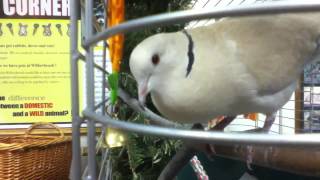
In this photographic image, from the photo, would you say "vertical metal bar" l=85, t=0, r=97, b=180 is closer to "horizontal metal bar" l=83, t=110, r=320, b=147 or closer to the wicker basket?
"horizontal metal bar" l=83, t=110, r=320, b=147

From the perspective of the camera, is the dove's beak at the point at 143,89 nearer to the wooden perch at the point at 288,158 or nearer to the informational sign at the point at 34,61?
the wooden perch at the point at 288,158

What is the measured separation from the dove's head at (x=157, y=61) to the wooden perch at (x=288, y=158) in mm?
93

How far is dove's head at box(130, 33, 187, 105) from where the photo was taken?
1.20ft

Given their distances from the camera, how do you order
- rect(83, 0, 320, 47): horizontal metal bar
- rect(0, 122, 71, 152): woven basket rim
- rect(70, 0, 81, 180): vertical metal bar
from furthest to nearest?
rect(0, 122, 71, 152): woven basket rim, rect(70, 0, 81, 180): vertical metal bar, rect(83, 0, 320, 47): horizontal metal bar

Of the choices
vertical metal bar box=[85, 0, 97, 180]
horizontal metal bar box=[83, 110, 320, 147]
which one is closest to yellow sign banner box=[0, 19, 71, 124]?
vertical metal bar box=[85, 0, 97, 180]

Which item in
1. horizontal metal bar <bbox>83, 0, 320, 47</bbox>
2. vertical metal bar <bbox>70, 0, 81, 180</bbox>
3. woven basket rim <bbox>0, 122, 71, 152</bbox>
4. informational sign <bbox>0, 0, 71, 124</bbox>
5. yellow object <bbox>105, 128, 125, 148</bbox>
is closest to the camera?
horizontal metal bar <bbox>83, 0, 320, 47</bbox>

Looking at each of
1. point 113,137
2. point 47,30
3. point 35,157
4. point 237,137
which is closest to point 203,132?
point 237,137

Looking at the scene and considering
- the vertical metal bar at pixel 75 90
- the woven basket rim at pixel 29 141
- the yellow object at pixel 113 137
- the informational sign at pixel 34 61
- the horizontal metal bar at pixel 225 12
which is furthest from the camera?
the informational sign at pixel 34 61

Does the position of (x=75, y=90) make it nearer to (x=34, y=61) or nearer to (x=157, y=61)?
(x=157, y=61)

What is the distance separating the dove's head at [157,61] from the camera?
1.20 feet

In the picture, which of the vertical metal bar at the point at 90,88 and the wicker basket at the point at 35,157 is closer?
the vertical metal bar at the point at 90,88

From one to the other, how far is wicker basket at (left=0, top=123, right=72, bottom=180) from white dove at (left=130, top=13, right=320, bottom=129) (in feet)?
2.60

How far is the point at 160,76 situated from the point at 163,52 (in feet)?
0.07

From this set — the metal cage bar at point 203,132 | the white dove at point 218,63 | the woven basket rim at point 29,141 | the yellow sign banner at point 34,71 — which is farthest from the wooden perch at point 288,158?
the yellow sign banner at point 34,71
